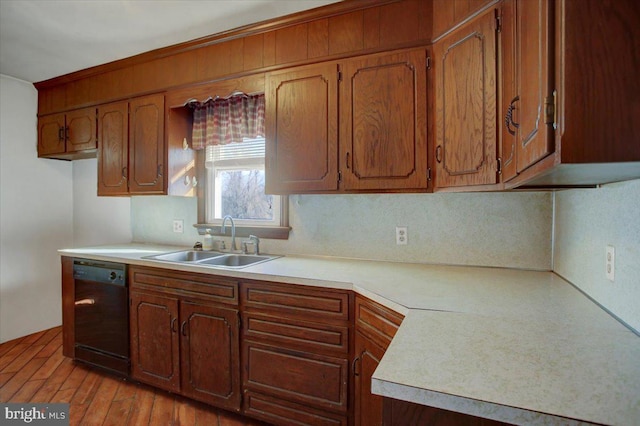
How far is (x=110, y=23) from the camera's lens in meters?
2.11

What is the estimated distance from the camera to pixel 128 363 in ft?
7.44

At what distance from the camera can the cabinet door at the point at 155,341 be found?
2.08 metres

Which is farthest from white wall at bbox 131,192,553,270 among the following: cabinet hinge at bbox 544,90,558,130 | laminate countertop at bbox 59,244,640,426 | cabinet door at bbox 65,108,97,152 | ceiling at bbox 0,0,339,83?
cabinet door at bbox 65,108,97,152

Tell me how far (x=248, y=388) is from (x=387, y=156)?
59.7 inches

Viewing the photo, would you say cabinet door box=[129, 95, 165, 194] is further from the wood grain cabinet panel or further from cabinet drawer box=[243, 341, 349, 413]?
the wood grain cabinet panel

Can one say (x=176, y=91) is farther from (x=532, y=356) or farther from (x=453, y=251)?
(x=532, y=356)

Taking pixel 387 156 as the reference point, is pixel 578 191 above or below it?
below

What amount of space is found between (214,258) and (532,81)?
2154 millimetres

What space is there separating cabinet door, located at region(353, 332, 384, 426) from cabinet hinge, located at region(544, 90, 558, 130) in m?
1.07

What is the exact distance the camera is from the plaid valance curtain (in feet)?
7.88

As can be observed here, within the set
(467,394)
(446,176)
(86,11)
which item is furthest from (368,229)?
(86,11)

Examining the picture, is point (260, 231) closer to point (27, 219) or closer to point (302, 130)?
point (302, 130)

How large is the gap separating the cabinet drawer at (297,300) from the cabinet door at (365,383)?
0.16 metres

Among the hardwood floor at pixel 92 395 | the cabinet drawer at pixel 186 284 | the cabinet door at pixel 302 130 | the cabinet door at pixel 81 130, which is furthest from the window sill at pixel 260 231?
the cabinet door at pixel 81 130
